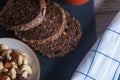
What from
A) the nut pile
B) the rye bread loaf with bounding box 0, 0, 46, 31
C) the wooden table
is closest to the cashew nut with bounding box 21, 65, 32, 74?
the nut pile

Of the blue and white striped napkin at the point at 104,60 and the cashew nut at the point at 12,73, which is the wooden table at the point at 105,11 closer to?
the blue and white striped napkin at the point at 104,60

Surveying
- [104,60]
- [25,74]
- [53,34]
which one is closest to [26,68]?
[25,74]

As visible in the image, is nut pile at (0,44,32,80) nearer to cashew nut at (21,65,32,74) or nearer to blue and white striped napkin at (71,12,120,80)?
cashew nut at (21,65,32,74)

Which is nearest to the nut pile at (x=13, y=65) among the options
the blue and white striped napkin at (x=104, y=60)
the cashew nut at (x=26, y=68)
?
the cashew nut at (x=26, y=68)

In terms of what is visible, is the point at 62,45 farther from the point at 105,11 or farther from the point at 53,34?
Answer: the point at 105,11

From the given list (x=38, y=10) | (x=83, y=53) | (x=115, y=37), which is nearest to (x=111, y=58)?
(x=115, y=37)

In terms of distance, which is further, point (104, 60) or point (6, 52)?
point (6, 52)
